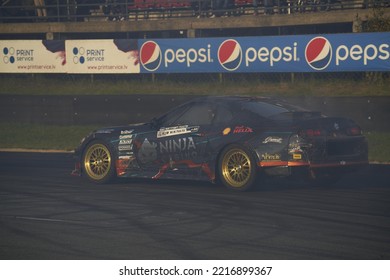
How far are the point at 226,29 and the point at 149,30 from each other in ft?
9.78

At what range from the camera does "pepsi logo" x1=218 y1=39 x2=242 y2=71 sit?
2677 centimetres

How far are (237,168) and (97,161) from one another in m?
2.55

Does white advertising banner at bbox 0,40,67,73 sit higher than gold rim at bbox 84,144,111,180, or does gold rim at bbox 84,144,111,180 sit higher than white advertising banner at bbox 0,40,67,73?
white advertising banner at bbox 0,40,67,73

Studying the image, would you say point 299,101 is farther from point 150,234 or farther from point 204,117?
point 150,234

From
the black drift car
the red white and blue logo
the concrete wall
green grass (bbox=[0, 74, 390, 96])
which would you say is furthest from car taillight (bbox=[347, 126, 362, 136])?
the red white and blue logo

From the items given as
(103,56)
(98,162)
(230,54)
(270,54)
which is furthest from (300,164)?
(103,56)

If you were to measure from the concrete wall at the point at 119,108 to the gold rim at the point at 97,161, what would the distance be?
6.84 metres

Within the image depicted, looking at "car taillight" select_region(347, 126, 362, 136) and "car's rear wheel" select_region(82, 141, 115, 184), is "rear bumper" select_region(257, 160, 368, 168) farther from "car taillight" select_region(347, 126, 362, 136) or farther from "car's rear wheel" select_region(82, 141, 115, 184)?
"car's rear wheel" select_region(82, 141, 115, 184)

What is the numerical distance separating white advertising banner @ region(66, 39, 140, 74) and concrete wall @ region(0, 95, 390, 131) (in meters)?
5.80

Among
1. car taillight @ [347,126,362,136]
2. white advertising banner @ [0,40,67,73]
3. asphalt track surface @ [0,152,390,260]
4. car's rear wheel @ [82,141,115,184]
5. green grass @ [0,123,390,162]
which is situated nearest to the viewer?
asphalt track surface @ [0,152,390,260]

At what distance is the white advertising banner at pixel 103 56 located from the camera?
2875 centimetres

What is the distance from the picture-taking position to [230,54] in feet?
88.3

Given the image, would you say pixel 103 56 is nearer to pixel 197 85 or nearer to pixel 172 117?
pixel 197 85
